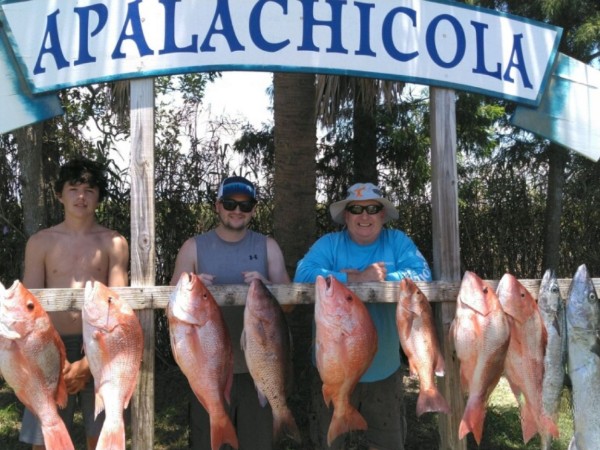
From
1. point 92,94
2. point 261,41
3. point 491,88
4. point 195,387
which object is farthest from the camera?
point 92,94

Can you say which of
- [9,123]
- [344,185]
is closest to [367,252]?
[9,123]

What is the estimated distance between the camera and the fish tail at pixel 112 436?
2.60 metres

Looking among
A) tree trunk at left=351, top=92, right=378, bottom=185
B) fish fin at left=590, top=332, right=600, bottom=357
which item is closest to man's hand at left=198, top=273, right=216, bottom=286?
fish fin at left=590, top=332, right=600, bottom=357

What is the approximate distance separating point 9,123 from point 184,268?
109cm

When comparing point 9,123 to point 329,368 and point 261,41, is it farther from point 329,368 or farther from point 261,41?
point 329,368

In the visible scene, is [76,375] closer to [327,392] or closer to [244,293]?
[244,293]

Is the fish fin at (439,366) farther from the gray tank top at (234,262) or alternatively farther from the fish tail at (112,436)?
the fish tail at (112,436)

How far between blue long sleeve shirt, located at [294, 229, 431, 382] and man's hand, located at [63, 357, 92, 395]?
1.19 metres

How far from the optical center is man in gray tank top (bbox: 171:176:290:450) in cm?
329

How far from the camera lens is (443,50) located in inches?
124

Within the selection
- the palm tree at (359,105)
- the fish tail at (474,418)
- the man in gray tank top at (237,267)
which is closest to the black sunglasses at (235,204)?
the man in gray tank top at (237,267)

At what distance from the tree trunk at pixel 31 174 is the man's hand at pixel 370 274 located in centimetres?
346

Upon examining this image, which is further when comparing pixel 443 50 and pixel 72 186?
pixel 72 186

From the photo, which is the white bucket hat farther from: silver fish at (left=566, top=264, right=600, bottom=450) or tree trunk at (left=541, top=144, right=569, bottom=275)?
tree trunk at (left=541, top=144, right=569, bottom=275)
